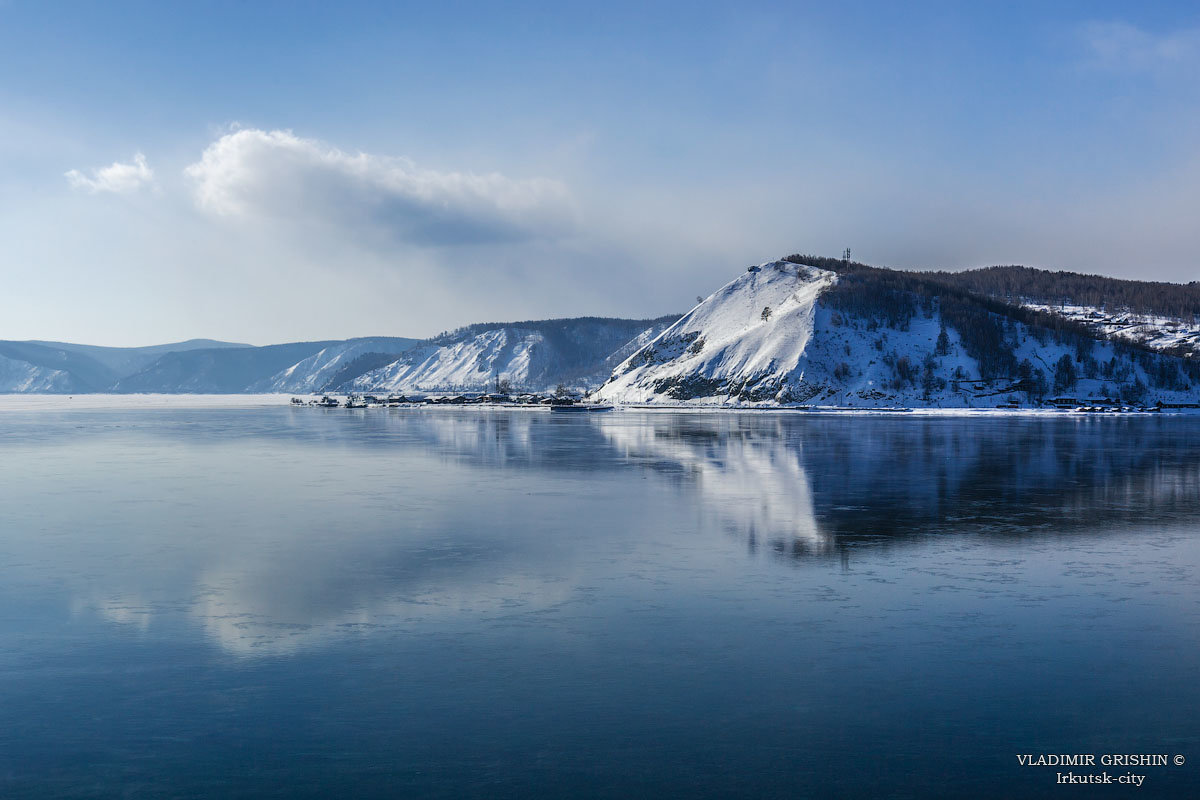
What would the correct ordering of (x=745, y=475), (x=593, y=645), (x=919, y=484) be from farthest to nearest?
(x=745, y=475) → (x=919, y=484) → (x=593, y=645)

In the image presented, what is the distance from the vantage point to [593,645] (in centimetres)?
1492

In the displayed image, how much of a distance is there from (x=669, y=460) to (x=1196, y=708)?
1604 inches

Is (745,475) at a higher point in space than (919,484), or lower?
higher

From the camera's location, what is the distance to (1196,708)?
12125 millimetres

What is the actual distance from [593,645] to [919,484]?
28.7 meters

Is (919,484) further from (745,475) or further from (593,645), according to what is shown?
(593,645)

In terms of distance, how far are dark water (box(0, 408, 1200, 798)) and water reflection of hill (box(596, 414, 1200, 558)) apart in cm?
36

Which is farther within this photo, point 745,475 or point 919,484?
point 745,475

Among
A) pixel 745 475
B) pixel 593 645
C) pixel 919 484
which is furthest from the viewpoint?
pixel 745 475

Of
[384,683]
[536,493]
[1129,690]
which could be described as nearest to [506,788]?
[384,683]

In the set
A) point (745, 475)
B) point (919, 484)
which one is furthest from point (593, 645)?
point (745, 475)

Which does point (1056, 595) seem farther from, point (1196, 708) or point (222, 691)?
point (222, 691)

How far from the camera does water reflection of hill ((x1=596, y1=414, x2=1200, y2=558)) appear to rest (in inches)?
1085

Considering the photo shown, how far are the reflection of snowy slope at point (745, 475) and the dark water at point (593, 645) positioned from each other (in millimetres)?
375
